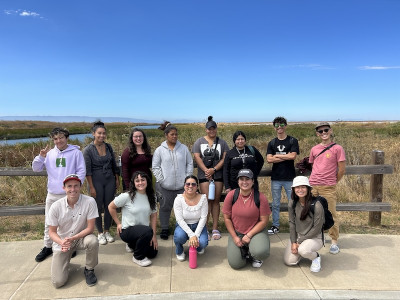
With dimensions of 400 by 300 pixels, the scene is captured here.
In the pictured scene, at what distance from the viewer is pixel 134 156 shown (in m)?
4.28

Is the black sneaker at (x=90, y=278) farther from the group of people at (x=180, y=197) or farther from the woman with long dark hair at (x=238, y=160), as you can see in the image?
the woman with long dark hair at (x=238, y=160)

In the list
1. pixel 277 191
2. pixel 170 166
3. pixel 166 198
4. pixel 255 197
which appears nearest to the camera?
pixel 255 197

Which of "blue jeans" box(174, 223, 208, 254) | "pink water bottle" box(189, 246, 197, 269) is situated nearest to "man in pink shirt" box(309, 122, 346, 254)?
"blue jeans" box(174, 223, 208, 254)

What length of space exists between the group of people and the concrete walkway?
0.15 metres

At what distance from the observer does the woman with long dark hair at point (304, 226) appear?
3541mm

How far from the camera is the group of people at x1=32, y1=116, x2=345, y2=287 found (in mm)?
3428

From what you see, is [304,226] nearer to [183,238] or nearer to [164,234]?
[183,238]

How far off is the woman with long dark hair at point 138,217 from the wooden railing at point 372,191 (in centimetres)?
147

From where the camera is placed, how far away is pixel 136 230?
373 centimetres

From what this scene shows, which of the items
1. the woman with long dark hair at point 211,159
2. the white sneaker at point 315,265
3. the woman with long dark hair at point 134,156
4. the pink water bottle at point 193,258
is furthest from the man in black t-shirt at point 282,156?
the woman with long dark hair at point 134,156

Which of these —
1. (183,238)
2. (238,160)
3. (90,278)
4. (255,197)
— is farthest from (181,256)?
(238,160)

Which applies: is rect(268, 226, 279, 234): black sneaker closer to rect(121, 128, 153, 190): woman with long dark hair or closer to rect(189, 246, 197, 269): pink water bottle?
rect(189, 246, 197, 269): pink water bottle

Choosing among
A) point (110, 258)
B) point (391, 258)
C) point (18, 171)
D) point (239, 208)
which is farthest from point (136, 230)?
point (391, 258)

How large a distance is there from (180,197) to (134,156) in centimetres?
98
